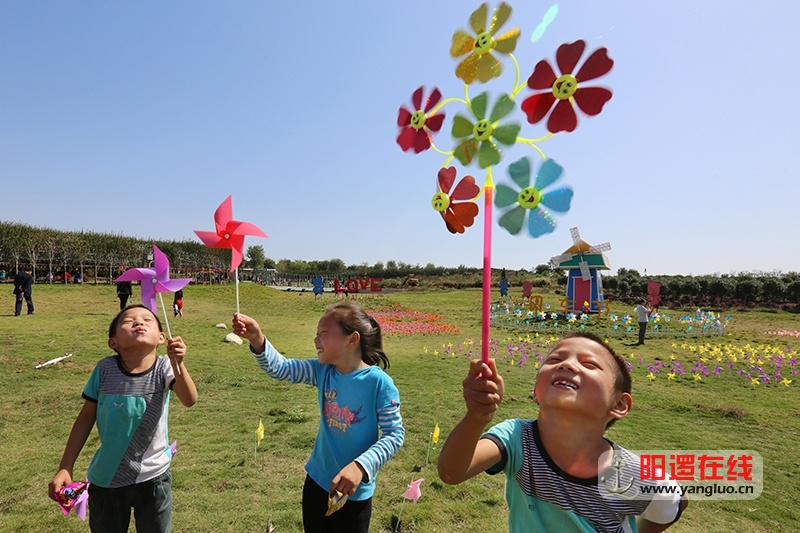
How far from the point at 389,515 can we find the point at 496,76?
10.1 ft

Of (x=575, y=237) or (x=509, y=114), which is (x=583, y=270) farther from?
(x=509, y=114)

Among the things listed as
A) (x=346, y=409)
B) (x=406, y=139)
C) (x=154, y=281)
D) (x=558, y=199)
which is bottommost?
(x=346, y=409)

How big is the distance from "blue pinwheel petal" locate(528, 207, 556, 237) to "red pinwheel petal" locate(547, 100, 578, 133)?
301 millimetres

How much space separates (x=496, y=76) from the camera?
174 centimetres

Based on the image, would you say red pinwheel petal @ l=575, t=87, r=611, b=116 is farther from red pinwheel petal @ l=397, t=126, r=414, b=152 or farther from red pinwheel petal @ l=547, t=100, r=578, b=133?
red pinwheel petal @ l=397, t=126, r=414, b=152

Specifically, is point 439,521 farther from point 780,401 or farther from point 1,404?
point 780,401

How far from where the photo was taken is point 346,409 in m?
2.04

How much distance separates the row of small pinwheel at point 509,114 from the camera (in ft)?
5.11

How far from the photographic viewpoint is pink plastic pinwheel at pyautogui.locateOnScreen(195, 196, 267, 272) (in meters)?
2.40

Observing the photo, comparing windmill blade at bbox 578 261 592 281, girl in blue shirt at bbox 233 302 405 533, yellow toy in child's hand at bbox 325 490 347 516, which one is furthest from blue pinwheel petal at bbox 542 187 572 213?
windmill blade at bbox 578 261 592 281

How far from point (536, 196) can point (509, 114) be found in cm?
33

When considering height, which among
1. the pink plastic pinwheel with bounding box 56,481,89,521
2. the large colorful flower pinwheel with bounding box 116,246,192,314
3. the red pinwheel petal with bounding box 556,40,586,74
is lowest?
the pink plastic pinwheel with bounding box 56,481,89,521

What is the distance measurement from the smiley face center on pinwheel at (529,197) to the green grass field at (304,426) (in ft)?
8.50

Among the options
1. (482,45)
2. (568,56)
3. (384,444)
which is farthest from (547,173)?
(384,444)
